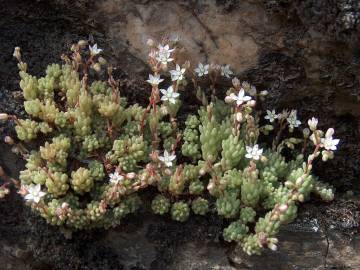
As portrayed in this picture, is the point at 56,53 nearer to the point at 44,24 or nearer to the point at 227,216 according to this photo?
the point at 44,24

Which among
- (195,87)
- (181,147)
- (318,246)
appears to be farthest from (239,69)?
(318,246)

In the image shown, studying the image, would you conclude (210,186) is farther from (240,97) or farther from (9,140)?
(9,140)

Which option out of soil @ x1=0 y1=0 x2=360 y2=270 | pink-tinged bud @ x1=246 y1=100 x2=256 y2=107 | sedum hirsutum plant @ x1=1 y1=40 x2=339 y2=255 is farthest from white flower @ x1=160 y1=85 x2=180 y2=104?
pink-tinged bud @ x1=246 y1=100 x2=256 y2=107

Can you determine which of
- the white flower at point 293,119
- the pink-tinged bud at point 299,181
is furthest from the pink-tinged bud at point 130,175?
the white flower at point 293,119

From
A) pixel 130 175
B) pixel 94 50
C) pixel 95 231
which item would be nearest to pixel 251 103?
pixel 130 175

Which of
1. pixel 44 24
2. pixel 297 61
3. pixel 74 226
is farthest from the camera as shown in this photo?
pixel 44 24

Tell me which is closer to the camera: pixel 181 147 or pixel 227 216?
pixel 227 216
